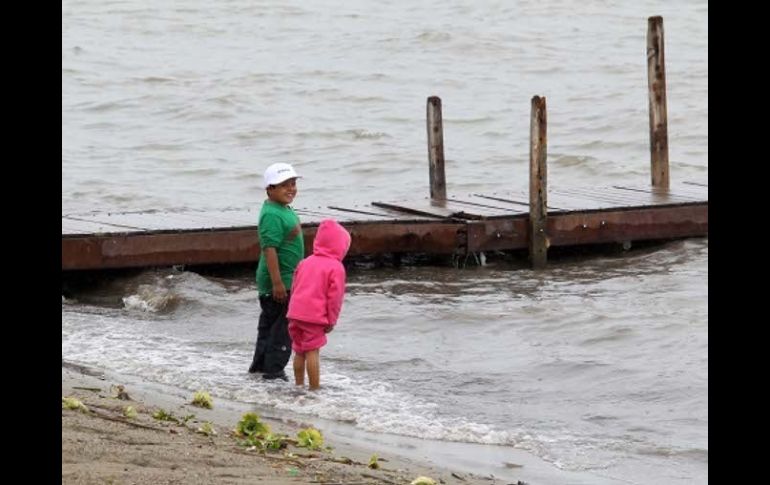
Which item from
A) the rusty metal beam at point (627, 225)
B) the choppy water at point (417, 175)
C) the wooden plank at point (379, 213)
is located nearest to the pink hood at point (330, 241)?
the choppy water at point (417, 175)

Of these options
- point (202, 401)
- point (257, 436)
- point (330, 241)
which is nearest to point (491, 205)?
point (330, 241)

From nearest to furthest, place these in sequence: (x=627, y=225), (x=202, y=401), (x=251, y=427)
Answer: (x=251, y=427), (x=202, y=401), (x=627, y=225)

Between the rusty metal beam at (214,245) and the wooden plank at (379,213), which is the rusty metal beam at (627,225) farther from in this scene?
the wooden plank at (379,213)

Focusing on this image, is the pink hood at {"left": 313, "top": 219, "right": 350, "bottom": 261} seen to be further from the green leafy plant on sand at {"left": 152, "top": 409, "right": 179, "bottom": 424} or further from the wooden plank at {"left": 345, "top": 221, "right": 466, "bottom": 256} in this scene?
the wooden plank at {"left": 345, "top": 221, "right": 466, "bottom": 256}

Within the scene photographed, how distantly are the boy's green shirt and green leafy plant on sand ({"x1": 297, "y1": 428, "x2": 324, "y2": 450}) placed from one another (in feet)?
7.52

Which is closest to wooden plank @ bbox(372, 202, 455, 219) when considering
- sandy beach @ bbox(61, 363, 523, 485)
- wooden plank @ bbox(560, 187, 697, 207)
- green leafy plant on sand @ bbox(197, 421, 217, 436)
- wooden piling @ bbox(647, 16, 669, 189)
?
wooden plank @ bbox(560, 187, 697, 207)

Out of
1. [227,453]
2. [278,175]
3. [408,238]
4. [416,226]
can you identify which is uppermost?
[278,175]

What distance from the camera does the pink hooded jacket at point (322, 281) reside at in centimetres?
952

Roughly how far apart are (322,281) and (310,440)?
7.01 feet

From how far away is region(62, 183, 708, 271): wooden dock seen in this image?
14.0 metres

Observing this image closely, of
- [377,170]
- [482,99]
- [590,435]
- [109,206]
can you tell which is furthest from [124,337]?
[482,99]

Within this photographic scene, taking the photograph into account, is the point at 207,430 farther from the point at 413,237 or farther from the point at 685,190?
the point at 685,190

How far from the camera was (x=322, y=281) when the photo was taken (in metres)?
9.52
